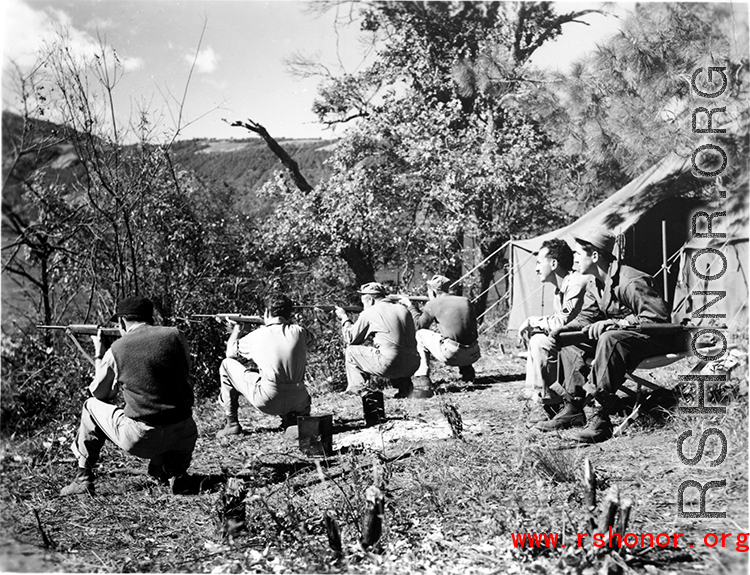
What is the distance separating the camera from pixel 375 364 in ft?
19.2

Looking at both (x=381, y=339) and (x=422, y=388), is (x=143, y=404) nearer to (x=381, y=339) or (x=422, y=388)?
(x=381, y=339)

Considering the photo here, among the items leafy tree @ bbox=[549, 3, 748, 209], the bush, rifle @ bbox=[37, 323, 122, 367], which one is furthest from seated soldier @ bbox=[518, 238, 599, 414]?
the bush

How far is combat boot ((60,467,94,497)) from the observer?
3.88 m

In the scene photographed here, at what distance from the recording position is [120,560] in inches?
122

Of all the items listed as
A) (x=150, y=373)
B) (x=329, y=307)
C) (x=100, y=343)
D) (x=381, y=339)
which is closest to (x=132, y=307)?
(x=150, y=373)

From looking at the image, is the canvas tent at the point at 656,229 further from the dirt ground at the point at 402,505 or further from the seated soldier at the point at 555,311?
the dirt ground at the point at 402,505

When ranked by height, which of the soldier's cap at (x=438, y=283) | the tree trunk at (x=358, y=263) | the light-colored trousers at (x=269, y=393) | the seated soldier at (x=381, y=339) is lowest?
the light-colored trousers at (x=269, y=393)

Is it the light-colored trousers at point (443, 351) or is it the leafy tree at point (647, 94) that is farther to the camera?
the light-colored trousers at point (443, 351)

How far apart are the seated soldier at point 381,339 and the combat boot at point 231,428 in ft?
3.82

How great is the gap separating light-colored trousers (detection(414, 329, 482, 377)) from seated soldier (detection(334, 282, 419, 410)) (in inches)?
16.7

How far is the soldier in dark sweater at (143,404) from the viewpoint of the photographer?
3.81m

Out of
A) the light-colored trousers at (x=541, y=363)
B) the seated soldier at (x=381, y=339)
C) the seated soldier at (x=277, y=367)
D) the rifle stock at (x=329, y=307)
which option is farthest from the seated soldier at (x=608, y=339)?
the rifle stock at (x=329, y=307)

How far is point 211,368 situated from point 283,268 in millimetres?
1648

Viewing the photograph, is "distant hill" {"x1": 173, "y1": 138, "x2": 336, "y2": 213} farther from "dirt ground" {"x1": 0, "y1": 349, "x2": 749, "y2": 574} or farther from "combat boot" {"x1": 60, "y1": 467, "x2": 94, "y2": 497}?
"combat boot" {"x1": 60, "y1": 467, "x2": 94, "y2": 497}
